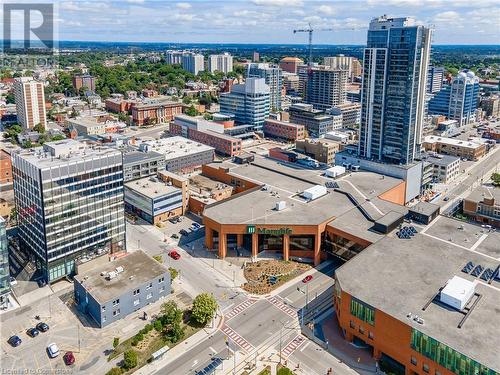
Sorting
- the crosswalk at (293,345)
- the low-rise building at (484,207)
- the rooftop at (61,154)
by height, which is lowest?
the crosswalk at (293,345)

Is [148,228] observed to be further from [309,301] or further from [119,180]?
[309,301]

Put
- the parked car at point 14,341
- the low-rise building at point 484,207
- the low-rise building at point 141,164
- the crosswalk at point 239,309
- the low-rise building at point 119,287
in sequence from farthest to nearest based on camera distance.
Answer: the low-rise building at point 141,164 → the low-rise building at point 484,207 → the crosswalk at point 239,309 → the low-rise building at point 119,287 → the parked car at point 14,341

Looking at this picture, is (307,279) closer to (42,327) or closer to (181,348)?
(181,348)

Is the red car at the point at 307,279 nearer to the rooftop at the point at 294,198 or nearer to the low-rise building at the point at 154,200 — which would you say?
the rooftop at the point at 294,198

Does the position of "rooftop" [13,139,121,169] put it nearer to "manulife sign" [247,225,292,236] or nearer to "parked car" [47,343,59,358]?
"parked car" [47,343,59,358]

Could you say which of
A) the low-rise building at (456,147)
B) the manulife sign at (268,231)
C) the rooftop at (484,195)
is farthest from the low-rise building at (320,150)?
the manulife sign at (268,231)

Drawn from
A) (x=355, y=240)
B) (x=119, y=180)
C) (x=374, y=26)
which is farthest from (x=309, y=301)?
(x=374, y=26)

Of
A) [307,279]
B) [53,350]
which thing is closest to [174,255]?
[307,279]
